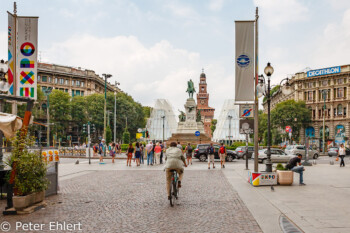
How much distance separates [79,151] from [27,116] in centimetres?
3302

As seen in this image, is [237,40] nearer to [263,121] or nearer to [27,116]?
[27,116]

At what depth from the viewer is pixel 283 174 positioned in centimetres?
1357

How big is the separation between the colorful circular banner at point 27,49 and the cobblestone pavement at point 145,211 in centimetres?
493

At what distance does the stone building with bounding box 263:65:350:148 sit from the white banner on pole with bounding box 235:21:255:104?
5798 centimetres

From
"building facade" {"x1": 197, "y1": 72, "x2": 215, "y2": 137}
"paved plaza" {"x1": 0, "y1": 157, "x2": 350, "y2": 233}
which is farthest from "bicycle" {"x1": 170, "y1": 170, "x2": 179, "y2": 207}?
"building facade" {"x1": 197, "y1": 72, "x2": 215, "y2": 137}

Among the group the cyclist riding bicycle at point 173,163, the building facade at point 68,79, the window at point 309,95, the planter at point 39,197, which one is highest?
the building facade at point 68,79

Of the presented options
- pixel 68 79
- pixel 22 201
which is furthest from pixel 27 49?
pixel 68 79

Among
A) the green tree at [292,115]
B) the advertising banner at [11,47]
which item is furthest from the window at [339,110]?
the advertising banner at [11,47]

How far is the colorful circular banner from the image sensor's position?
12.2 m

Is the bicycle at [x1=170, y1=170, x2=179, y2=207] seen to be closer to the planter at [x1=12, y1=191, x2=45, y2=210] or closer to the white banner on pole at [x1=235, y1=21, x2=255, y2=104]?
the planter at [x1=12, y1=191, x2=45, y2=210]

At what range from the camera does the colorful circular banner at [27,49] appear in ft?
40.1

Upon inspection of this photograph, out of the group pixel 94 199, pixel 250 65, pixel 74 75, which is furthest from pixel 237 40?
pixel 74 75

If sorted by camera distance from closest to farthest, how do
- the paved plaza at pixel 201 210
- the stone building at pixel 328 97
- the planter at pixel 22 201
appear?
the paved plaza at pixel 201 210 < the planter at pixel 22 201 < the stone building at pixel 328 97

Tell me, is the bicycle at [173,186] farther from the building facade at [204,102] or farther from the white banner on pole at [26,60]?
the building facade at [204,102]
